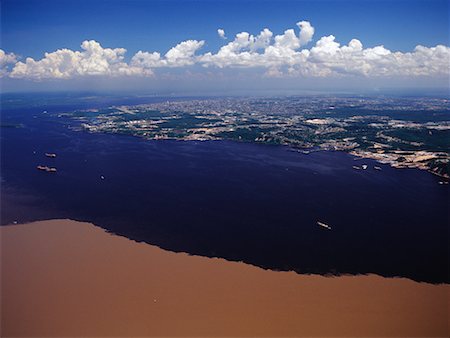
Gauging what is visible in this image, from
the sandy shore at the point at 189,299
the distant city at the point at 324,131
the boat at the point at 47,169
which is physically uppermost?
the distant city at the point at 324,131

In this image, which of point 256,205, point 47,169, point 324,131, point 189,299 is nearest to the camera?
point 189,299

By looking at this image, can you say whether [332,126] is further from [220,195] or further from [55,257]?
[55,257]

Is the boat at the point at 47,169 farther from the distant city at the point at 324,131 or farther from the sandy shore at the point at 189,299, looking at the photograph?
the distant city at the point at 324,131

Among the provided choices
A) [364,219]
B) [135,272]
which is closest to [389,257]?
[364,219]

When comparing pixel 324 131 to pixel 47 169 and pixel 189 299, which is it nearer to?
pixel 47 169

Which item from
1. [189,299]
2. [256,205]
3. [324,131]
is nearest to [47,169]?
[256,205]

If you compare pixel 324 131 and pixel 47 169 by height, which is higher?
pixel 324 131

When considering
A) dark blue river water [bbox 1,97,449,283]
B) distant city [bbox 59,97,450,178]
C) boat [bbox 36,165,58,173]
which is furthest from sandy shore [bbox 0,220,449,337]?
distant city [bbox 59,97,450,178]

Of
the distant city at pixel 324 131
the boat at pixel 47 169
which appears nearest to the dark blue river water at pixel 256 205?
the boat at pixel 47 169
